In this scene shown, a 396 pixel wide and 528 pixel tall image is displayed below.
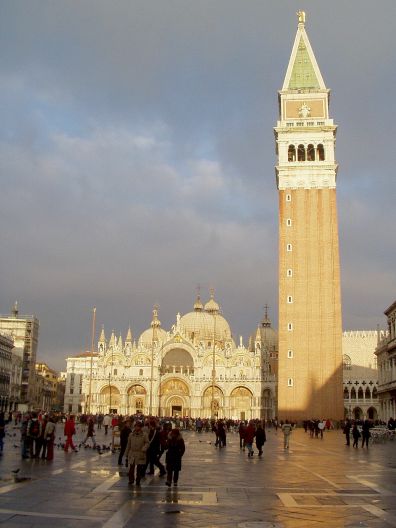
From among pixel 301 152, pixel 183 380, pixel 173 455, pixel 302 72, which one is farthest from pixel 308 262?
pixel 173 455

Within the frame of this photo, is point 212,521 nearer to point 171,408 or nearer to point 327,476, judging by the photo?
point 327,476

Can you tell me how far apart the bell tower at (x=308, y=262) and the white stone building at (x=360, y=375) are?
98.3ft

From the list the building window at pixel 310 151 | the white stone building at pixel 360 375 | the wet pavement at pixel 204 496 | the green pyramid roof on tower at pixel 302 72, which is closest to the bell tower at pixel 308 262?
the building window at pixel 310 151

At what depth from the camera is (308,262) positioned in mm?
60469

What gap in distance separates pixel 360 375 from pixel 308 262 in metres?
37.5

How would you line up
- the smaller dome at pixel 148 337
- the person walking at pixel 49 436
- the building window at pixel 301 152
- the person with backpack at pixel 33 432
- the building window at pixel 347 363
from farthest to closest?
the building window at pixel 347 363
the smaller dome at pixel 148 337
the building window at pixel 301 152
the person with backpack at pixel 33 432
the person walking at pixel 49 436

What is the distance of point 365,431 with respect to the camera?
2803 centimetres

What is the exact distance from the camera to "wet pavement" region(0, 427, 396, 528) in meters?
9.28

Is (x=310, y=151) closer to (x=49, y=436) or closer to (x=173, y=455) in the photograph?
(x=49, y=436)

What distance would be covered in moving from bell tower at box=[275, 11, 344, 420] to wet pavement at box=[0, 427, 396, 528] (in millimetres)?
38998

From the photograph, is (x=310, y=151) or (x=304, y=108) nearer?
(x=310, y=151)

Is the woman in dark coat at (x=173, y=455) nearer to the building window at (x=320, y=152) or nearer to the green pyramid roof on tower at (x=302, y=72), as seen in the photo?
the building window at (x=320, y=152)

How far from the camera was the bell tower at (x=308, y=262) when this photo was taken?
189 feet

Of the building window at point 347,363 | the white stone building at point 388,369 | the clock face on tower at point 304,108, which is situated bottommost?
the white stone building at point 388,369
